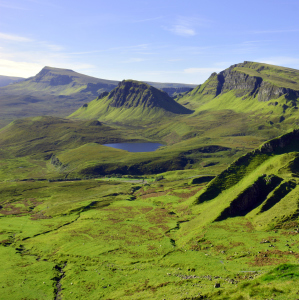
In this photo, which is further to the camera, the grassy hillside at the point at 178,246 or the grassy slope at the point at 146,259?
the grassy hillside at the point at 178,246

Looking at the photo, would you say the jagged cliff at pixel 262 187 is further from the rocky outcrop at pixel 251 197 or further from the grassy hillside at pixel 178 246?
the grassy hillside at pixel 178 246

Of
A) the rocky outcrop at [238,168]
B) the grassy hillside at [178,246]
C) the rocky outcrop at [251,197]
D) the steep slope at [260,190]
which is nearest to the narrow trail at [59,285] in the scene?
the grassy hillside at [178,246]

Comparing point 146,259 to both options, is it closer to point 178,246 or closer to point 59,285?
point 178,246

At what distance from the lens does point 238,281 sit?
68.3 meters

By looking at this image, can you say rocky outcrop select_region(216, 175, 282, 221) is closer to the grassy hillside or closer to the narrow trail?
the grassy hillside

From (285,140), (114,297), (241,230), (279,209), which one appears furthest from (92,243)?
(285,140)

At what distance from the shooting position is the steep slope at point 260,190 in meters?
109

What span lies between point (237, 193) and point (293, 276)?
209 ft

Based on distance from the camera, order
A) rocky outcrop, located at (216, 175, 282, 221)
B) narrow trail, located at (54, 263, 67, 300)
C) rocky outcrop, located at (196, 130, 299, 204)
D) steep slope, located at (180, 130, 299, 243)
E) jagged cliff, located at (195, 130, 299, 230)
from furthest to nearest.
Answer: rocky outcrop, located at (196, 130, 299, 204) → rocky outcrop, located at (216, 175, 282, 221) → jagged cliff, located at (195, 130, 299, 230) → steep slope, located at (180, 130, 299, 243) → narrow trail, located at (54, 263, 67, 300)

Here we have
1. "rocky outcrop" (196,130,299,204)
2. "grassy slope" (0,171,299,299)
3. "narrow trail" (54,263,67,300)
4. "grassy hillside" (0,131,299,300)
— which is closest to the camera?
"grassy slope" (0,171,299,299)

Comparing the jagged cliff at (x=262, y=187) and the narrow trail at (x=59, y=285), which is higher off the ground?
the jagged cliff at (x=262, y=187)

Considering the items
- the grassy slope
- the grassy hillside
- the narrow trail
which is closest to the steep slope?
the grassy hillside

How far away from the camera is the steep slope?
109m

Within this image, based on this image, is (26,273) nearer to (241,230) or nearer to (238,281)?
(238,281)
